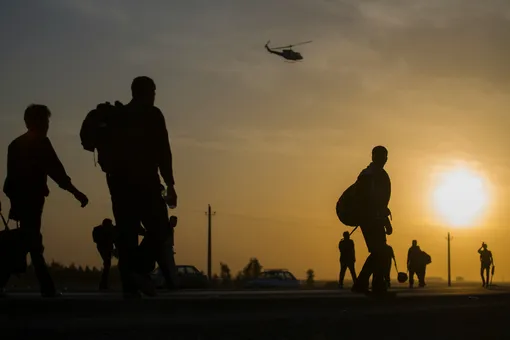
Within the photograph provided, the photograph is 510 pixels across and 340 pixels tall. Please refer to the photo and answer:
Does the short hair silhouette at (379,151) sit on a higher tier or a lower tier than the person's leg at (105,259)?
higher

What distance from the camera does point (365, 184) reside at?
1086 centimetres

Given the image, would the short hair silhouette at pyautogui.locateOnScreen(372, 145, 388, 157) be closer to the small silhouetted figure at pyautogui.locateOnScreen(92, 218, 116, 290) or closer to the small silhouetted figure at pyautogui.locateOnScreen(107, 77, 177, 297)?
the small silhouetted figure at pyautogui.locateOnScreen(107, 77, 177, 297)

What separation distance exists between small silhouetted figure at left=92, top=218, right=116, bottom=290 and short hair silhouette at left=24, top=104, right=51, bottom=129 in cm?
1158

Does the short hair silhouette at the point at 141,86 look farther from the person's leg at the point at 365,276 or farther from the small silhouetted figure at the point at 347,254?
the small silhouetted figure at the point at 347,254

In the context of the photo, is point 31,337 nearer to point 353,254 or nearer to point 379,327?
point 379,327

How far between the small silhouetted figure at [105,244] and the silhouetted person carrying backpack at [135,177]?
507 inches

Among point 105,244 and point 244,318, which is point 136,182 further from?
point 105,244

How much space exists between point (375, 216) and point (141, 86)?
3.75 m

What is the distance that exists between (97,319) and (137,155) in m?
2.74

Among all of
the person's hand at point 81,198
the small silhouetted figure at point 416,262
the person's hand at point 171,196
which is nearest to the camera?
the person's hand at point 171,196

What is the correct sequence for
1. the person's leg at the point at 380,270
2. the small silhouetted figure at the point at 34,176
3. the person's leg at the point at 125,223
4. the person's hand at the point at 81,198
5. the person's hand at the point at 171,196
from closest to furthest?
the person's leg at the point at 125,223 → the person's hand at the point at 171,196 → the small silhouetted figure at the point at 34,176 → the person's hand at the point at 81,198 → the person's leg at the point at 380,270

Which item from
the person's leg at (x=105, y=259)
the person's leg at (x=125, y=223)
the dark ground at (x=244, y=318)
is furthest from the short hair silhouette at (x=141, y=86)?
the person's leg at (x=105, y=259)

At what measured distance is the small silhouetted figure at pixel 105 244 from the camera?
20922 mm

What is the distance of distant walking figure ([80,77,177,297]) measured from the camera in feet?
26.4
